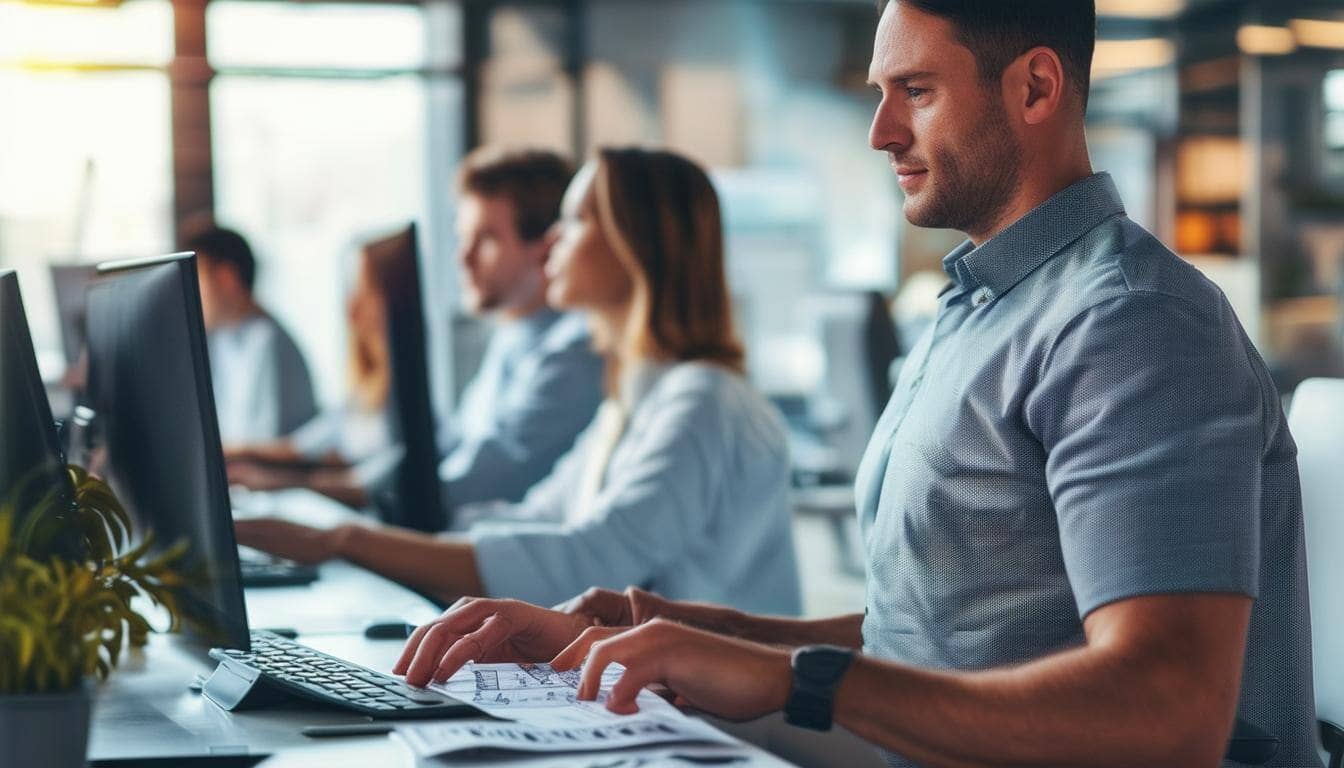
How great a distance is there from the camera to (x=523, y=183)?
3459 millimetres

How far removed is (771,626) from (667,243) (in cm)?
100

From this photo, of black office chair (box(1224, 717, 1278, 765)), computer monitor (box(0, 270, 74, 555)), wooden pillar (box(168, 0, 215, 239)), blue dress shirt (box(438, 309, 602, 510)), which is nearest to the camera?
computer monitor (box(0, 270, 74, 555))

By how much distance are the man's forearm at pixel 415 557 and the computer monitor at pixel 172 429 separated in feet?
1.71

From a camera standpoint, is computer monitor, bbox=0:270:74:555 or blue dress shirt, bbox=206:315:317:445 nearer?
computer monitor, bbox=0:270:74:555

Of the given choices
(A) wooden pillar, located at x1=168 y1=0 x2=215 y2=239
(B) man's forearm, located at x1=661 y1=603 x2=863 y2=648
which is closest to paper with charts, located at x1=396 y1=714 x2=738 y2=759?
(B) man's forearm, located at x1=661 y1=603 x2=863 y2=648

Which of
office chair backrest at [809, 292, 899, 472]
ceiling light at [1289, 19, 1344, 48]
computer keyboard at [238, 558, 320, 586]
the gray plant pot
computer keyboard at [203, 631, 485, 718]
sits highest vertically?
ceiling light at [1289, 19, 1344, 48]

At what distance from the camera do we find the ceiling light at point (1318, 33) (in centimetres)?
939

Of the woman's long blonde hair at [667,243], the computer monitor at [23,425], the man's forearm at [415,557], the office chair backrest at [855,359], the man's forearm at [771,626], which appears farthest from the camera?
the office chair backrest at [855,359]

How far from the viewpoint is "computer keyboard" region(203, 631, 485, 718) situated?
3.89 ft

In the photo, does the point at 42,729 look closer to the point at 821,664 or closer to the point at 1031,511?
the point at 821,664

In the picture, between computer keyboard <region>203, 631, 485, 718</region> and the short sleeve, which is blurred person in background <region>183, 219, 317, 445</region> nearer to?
computer keyboard <region>203, 631, 485, 718</region>

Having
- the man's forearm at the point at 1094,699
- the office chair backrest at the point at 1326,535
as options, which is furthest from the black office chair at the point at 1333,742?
the man's forearm at the point at 1094,699

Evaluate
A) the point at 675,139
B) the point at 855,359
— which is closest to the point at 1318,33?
the point at 675,139

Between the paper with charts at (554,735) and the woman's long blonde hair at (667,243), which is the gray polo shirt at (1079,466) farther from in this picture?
the woman's long blonde hair at (667,243)
